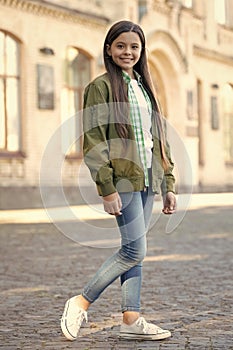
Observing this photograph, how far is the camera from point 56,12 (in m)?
23.0

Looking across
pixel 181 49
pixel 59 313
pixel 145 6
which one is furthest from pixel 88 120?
pixel 181 49

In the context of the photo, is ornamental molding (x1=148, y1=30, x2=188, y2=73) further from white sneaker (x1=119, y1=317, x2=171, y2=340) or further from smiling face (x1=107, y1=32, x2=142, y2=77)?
white sneaker (x1=119, y1=317, x2=171, y2=340)

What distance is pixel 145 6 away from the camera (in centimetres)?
2667

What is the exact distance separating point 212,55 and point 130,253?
2756 cm

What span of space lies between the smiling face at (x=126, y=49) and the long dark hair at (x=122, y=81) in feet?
0.09

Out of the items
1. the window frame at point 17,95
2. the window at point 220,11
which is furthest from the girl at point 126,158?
the window at point 220,11

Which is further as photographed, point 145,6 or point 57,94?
point 145,6

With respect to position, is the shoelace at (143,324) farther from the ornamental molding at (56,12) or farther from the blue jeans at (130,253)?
the ornamental molding at (56,12)

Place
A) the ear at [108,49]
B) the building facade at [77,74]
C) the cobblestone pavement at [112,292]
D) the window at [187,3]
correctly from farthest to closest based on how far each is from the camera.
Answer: the window at [187,3] → the building facade at [77,74] → the cobblestone pavement at [112,292] → the ear at [108,49]

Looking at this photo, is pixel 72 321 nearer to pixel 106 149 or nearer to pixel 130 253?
pixel 130 253

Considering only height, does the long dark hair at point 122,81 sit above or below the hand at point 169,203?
above

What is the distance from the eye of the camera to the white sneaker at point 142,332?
4.96 metres

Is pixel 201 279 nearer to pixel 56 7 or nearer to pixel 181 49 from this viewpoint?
pixel 56 7

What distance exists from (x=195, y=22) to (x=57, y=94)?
940 centimetres
